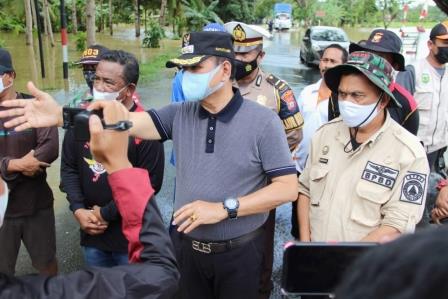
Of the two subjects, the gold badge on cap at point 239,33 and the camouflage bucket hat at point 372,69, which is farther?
the gold badge on cap at point 239,33

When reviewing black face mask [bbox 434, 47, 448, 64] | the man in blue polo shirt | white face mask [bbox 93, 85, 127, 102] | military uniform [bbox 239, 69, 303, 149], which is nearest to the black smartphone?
the man in blue polo shirt

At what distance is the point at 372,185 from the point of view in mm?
2102

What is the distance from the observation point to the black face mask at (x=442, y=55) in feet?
12.4

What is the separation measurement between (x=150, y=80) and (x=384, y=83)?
10954 mm

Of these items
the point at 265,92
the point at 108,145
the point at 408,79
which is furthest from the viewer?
the point at 408,79

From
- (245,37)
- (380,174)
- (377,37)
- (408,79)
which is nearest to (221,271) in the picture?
(380,174)

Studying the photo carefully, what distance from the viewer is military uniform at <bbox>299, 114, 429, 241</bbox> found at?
6.74ft

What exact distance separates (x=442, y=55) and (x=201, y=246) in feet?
9.34

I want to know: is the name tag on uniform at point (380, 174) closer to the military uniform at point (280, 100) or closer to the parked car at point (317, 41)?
the military uniform at point (280, 100)

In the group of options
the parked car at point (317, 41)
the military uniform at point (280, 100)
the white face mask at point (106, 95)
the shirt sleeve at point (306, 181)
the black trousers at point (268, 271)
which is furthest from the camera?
the parked car at point (317, 41)

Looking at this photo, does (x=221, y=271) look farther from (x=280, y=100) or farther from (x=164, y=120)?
(x=280, y=100)

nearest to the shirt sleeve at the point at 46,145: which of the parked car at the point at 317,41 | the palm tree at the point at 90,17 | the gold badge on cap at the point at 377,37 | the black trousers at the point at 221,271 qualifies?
the black trousers at the point at 221,271

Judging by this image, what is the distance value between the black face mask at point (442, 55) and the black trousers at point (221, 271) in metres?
2.54

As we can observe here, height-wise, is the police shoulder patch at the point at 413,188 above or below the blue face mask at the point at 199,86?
below
